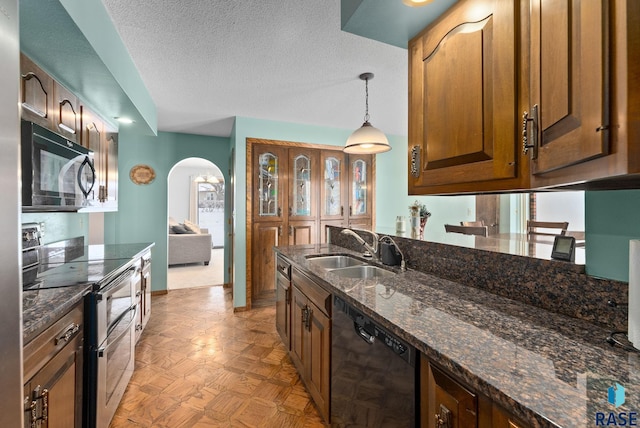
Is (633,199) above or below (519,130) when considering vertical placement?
below

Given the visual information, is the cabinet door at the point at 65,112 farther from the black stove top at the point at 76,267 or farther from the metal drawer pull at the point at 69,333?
the metal drawer pull at the point at 69,333

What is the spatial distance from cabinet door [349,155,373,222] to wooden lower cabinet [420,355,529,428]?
354 cm

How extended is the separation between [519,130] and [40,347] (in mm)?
1771

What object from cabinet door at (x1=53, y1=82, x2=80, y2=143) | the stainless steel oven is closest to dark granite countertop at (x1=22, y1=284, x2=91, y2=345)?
the stainless steel oven

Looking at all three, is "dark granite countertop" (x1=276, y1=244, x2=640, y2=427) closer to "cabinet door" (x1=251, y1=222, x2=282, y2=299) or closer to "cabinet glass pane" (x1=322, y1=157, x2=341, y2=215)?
"cabinet door" (x1=251, y1=222, x2=282, y2=299)

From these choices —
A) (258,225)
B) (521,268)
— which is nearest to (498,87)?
(521,268)

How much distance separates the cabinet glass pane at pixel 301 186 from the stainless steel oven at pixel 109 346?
2.26 m

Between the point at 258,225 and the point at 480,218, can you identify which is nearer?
the point at 258,225

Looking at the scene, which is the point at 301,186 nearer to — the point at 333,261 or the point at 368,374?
the point at 333,261

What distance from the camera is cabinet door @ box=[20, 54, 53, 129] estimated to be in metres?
1.47

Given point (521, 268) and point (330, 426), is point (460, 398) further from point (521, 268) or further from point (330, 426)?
point (330, 426)

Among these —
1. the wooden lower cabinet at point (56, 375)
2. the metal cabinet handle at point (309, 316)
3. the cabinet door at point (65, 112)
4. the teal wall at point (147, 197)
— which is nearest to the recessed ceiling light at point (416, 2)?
the metal cabinet handle at point (309, 316)

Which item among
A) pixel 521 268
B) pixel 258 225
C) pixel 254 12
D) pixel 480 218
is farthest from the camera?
pixel 480 218

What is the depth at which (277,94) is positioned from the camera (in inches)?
117
